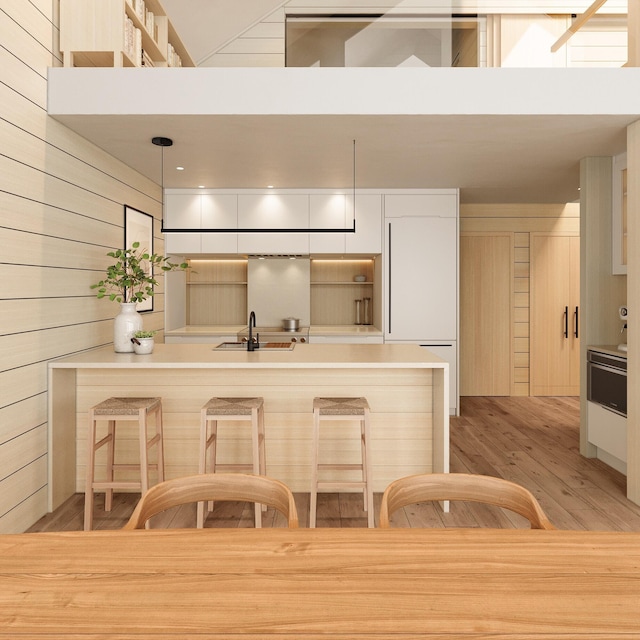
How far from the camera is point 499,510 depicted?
3.11m

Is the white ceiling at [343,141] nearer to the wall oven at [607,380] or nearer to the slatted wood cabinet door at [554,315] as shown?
the slatted wood cabinet door at [554,315]

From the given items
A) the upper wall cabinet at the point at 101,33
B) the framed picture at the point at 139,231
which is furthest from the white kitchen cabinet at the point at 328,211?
the upper wall cabinet at the point at 101,33

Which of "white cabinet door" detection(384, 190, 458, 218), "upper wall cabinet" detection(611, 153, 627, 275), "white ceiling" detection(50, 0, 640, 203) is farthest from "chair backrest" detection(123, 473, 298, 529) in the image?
"white cabinet door" detection(384, 190, 458, 218)

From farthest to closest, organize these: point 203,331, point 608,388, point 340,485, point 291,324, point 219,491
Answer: point 291,324
point 203,331
point 608,388
point 340,485
point 219,491

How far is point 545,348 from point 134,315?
17.1 feet

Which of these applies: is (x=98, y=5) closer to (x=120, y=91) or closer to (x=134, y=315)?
(x=120, y=91)

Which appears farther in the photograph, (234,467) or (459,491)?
(234,467)

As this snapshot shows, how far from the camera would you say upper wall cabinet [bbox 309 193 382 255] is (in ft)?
17.9

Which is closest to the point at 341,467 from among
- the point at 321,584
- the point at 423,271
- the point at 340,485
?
the point at 340,485

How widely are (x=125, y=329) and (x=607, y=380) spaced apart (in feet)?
11.8

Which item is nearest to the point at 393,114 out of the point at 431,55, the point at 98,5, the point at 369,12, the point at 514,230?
the point at 431,55

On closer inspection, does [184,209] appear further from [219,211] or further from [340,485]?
[340,485]

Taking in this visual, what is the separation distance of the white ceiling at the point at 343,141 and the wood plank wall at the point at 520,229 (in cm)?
95

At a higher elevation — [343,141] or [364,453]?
[343,141]
